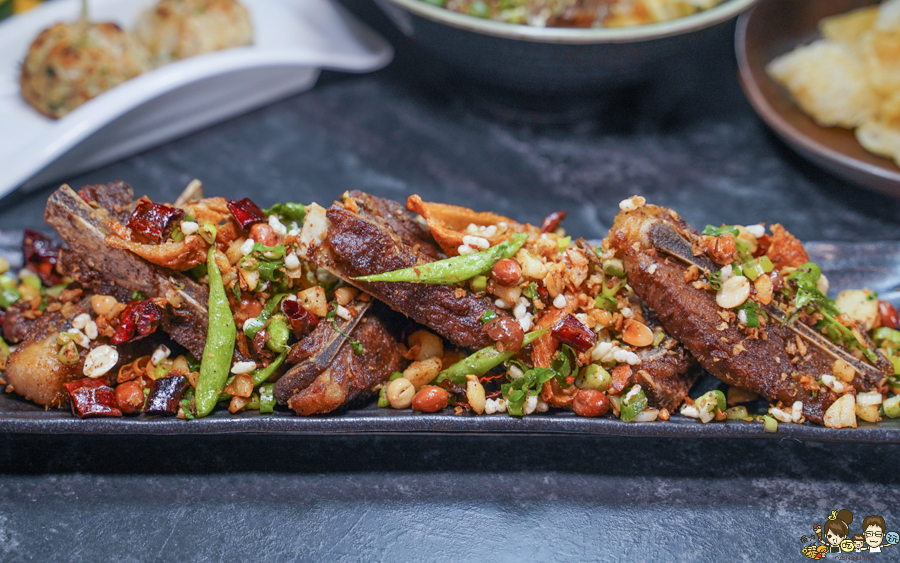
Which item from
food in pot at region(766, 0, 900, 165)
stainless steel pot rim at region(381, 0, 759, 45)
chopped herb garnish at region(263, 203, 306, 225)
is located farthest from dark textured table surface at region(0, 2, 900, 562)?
stainless steel pot rim at region(381, 0, 759, 45)

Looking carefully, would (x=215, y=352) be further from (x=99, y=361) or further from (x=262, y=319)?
(x=99, y=361)

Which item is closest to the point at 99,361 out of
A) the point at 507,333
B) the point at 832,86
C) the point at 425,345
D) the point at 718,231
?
the point at 425,345

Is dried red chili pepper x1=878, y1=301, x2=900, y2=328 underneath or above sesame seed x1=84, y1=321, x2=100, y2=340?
underneath

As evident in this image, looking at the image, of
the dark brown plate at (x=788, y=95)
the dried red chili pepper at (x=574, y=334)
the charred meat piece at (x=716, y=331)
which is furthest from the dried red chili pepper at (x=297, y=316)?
the dark brown plate at (x=788, y=95)

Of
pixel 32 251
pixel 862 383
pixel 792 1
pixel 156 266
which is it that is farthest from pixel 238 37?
pixel 862 383

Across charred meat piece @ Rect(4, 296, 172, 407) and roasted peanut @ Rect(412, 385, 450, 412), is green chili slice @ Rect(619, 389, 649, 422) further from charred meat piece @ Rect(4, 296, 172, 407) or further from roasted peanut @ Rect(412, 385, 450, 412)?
charred meat piece @ Rect(4, 296, 172, 407)

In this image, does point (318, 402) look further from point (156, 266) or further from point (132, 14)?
point (132, 14)
